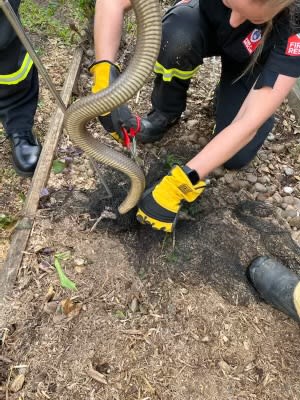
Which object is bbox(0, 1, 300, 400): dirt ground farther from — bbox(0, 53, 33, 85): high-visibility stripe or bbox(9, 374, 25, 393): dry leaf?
bbox(0, 53, 33, 85): high-visibility stripe

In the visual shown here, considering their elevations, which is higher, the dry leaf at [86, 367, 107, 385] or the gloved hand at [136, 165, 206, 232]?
the gloved hand at [136, 165, 206, 232]

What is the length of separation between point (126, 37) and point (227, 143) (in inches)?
76.5

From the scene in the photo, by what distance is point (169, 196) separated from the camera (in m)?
1.87

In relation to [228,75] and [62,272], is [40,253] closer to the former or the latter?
[62,272]

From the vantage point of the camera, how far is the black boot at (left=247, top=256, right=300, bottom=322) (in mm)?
1816

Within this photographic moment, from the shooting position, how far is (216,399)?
5.35 ft

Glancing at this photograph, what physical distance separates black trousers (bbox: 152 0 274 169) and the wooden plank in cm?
66

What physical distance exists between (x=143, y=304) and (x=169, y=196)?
0.53 metres

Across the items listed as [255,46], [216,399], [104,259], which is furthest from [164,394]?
[255,46]

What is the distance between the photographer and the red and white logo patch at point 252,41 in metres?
2.01

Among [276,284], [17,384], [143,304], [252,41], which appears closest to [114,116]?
[252,41]

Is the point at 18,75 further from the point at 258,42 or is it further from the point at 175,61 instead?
the point at 258,42

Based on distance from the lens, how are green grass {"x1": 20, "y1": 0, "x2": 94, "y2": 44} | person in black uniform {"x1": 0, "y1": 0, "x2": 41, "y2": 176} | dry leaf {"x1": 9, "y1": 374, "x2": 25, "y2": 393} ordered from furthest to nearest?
1. green grass {"x1": 20, "y1": 0, "x2": 94, "y2": 44}
2. person in black uniform {"x1": 0, "y1": 0, "x2": 41, "y2": 176}
3. dry leaf {"x1": 9, "y1": 374, "x2": 25, "y2": 393}

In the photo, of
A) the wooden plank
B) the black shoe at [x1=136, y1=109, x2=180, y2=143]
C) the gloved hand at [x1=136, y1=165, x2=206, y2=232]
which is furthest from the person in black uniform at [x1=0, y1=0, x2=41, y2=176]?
the gloved hand at [x1=136, y1=165, x2=206, y2=232]
